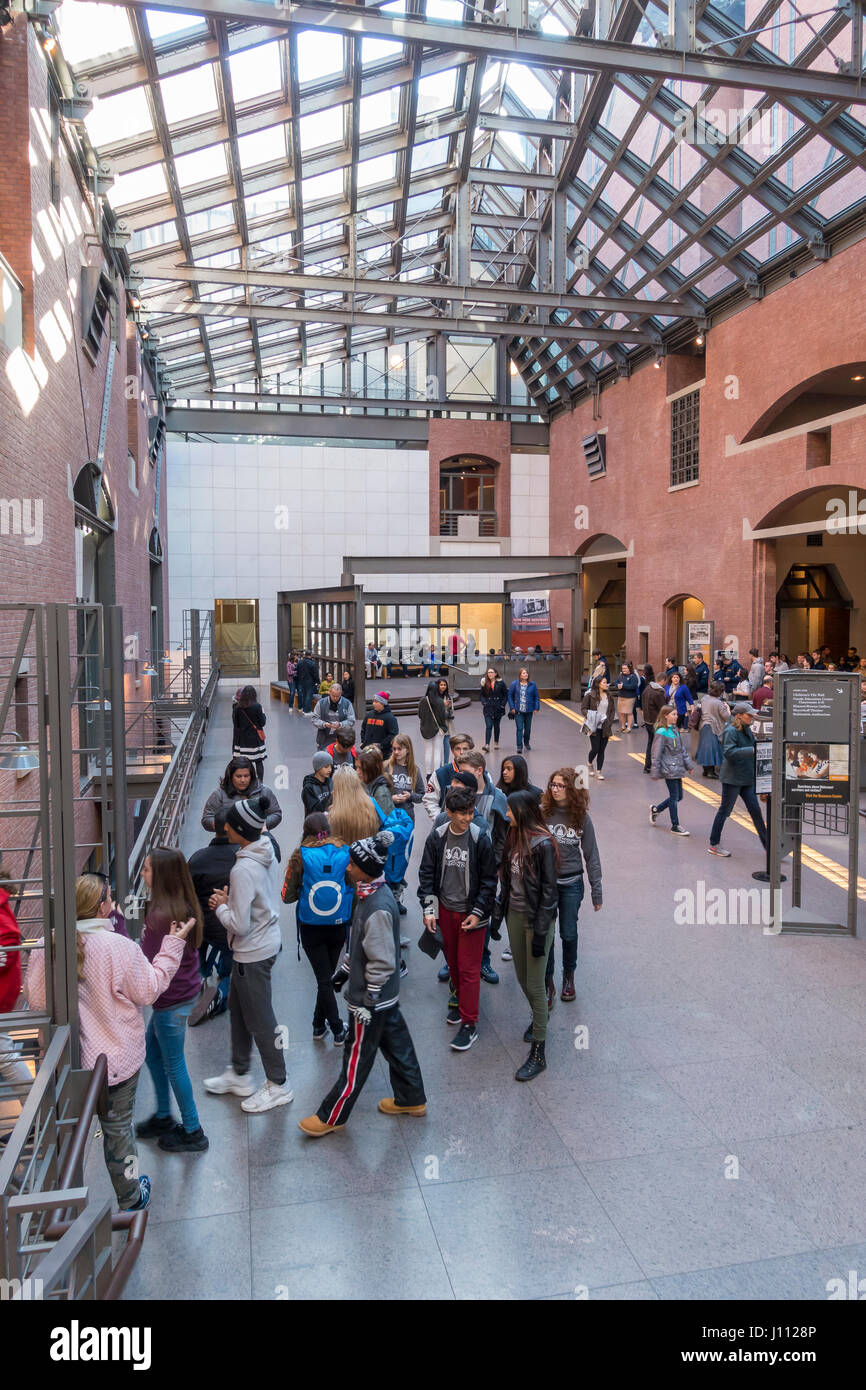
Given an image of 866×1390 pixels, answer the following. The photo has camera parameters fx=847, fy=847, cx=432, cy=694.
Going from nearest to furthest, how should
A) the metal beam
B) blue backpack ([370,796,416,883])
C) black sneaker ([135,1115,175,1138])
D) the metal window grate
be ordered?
black sneaker ([135,1115,175,1138]) < blue backpack ([370,796,416,883]) < the metal beam < the metal window grate

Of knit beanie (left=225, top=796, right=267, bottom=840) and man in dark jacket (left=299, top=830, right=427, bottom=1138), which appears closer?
man in dark jacket (left=299, top=830, right=427, bottom=1138)

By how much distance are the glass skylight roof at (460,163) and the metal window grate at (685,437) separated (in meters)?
2.06

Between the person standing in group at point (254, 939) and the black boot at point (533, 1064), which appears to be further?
the black boot at point (533, 1064)

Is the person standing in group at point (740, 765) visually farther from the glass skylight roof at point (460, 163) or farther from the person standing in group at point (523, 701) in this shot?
the glass skylight roof at point (460, 163)

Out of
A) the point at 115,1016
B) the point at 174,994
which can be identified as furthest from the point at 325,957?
the point at 115,1016

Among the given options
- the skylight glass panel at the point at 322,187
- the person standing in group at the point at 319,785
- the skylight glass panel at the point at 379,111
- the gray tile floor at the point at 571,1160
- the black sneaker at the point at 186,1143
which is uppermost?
the skylight glass panel at the point at 379,111

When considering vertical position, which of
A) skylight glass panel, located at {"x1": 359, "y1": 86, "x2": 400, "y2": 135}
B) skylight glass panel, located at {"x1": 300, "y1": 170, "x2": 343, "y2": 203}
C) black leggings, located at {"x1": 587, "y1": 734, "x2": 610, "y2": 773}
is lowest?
black leggings, located at {"x1": 587, "y1": 734, "x2": 610, "y2": 773}

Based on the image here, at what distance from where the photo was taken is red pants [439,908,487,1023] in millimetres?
5082

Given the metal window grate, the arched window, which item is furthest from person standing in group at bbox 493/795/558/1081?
the arched window

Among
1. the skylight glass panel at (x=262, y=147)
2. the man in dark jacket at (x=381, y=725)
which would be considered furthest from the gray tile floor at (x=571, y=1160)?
the skylight glass panel at (x=262, y=147)

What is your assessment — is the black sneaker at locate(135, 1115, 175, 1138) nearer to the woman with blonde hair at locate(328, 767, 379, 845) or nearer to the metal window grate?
the woman with blonde hair at locate(328, 767, 379, 845)

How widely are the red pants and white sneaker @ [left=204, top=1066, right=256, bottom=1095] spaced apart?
1318 mm

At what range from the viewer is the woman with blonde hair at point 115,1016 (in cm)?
371

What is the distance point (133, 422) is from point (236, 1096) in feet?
62.3
